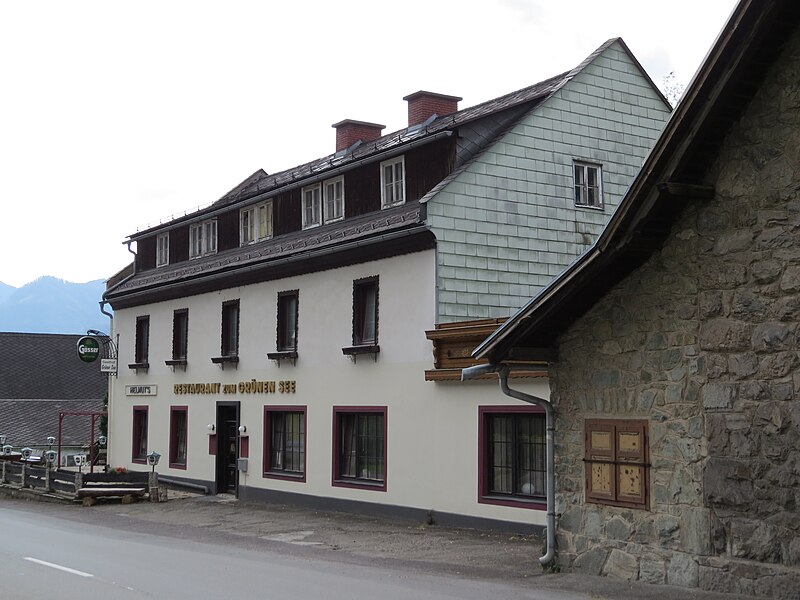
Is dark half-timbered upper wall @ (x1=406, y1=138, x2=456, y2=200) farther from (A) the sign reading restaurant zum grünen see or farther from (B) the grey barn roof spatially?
(A) the sign reading restaurant zum grünen see

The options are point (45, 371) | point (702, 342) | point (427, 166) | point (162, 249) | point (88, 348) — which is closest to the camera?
point (702, 342)

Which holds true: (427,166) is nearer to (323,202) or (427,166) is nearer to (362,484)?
(323,202)

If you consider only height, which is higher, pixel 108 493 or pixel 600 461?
pixel 600 461

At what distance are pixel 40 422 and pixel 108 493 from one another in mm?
25543

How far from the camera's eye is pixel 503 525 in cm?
1847

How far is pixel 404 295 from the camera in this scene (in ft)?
70.3

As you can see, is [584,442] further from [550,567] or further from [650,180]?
[650,180]

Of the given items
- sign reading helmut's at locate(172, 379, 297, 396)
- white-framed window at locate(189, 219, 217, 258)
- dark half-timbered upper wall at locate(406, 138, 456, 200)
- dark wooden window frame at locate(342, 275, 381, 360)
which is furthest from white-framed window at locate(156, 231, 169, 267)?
dark half-timbered upper wall at locate(406, 138, 456, 200)

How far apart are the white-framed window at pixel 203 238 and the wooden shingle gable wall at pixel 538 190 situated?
1140 cm

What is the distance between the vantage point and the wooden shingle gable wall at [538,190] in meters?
21.1

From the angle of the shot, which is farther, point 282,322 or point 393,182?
point 282,322

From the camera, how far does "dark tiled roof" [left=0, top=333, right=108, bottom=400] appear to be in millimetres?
55219

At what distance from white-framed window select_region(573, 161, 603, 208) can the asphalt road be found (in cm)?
1089

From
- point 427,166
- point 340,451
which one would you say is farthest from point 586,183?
point 340,451
